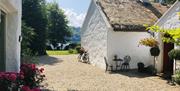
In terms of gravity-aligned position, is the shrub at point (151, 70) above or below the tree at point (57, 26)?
below

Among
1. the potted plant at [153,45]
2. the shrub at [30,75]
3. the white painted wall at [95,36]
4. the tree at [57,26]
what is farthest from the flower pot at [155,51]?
the tree at [57,26]

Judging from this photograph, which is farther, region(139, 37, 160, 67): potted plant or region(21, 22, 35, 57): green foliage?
region(139, 37, 160, 67): potted plant

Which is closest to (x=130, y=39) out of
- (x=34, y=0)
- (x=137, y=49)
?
(x=137, y=49)

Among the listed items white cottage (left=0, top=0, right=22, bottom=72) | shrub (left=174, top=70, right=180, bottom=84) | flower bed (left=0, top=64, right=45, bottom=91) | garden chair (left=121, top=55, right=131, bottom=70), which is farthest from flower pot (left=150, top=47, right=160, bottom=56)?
white cottage (left=0, top=0, right=22, bottom=72)

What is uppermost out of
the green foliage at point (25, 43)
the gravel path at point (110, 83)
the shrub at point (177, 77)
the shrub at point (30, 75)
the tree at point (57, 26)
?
the tree at point (57, 26)

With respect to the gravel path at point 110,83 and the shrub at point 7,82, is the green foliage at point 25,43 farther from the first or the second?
the shrub at point 7,82

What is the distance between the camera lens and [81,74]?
16.0 meters

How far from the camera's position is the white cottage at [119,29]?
17.8 metres

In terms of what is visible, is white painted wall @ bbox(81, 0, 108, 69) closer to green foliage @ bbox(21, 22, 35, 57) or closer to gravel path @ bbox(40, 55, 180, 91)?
gravel path @ bbox(40, 55, 180, 91)

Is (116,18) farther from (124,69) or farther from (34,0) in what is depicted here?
(34,0)

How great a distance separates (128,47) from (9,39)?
39.0 feet

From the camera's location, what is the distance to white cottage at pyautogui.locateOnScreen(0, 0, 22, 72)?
745cm

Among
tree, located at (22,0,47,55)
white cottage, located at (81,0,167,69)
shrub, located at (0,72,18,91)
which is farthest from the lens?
tree, located at (22,0,47,55)

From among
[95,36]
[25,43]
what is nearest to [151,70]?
[95,36]
